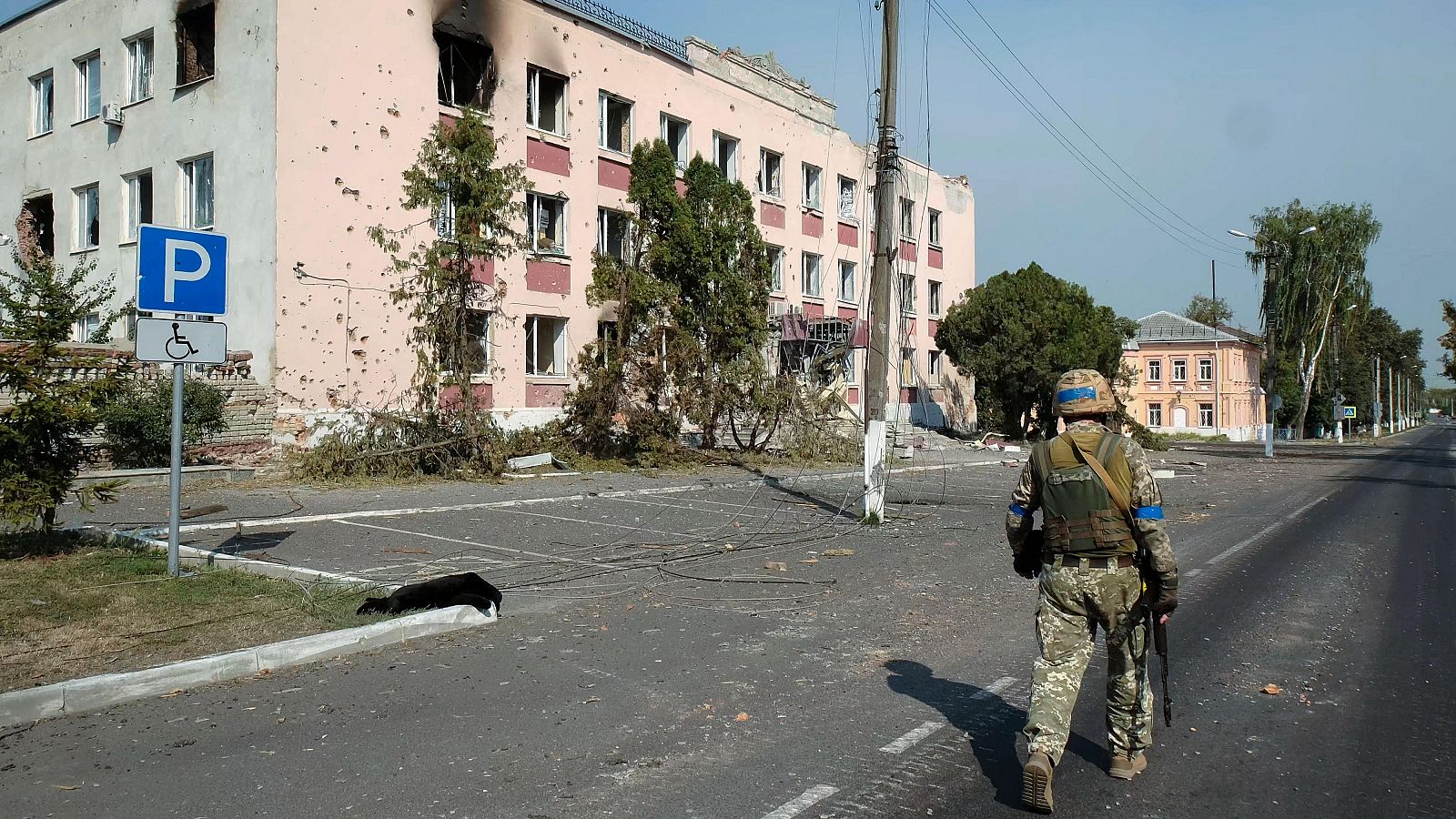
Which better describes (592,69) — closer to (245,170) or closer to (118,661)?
(245,170)

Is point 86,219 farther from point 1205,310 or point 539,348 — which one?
point 1205,310

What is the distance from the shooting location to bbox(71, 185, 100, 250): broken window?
24000mm

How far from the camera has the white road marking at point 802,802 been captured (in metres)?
4.18

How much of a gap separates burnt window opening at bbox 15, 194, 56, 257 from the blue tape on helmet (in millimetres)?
27372

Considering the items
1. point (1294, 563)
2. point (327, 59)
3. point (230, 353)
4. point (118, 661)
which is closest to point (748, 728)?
point (118, 661)

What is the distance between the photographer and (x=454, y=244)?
1900 cm

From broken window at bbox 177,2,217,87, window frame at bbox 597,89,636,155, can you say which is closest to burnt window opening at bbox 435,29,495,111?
window frame at bbox 597,89,636,155

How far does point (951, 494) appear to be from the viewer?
20000 millimetres

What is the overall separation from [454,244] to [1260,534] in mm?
14248

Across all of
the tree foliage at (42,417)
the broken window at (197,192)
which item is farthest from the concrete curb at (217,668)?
the broken window at (197,192)

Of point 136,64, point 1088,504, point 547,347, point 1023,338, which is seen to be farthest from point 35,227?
point 1023,338

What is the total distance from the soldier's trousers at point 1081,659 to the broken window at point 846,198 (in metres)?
33.4

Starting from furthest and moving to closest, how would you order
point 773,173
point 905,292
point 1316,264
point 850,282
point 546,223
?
point 1316,264, point 850,282, point 773,173, point 905,292, point 546,223

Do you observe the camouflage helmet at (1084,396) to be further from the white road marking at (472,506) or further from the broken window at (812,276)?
the broken window at (812,276)
